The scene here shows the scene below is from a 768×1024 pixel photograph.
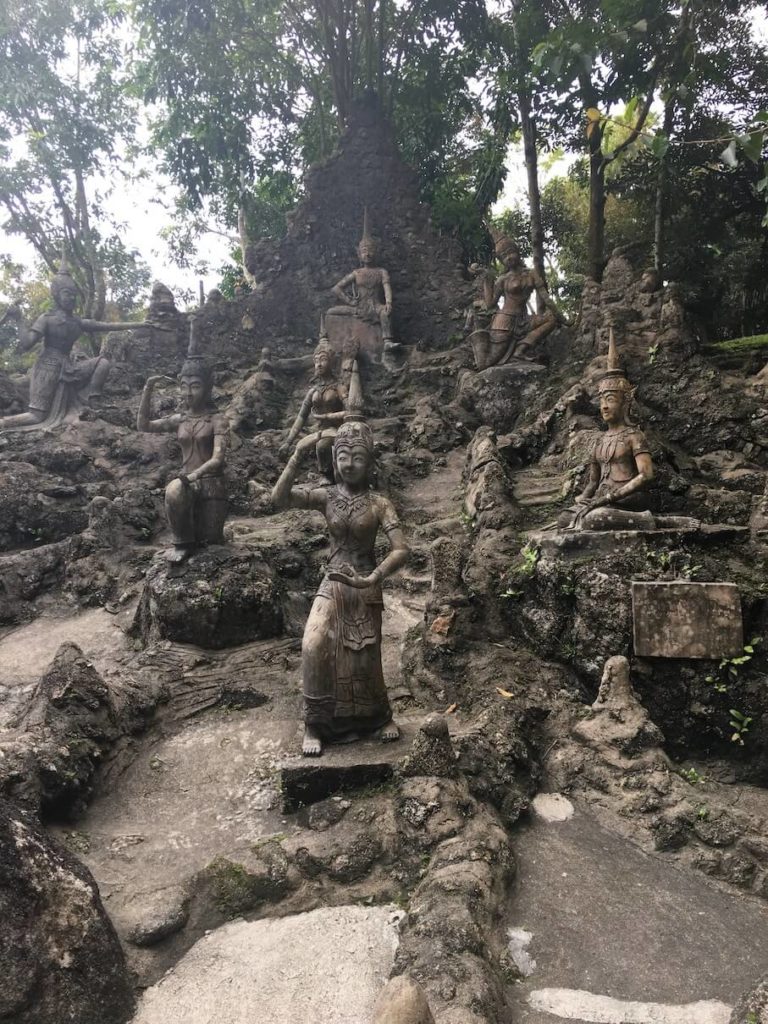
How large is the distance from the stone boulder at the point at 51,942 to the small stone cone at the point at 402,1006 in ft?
→ 4.67

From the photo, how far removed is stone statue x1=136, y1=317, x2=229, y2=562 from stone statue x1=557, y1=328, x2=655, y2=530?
4135mm

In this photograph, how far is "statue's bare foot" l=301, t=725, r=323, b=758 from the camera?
193 inches

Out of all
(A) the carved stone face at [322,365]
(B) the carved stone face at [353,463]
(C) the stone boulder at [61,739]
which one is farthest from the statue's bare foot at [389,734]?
(A) the carved stone face at [322,365]

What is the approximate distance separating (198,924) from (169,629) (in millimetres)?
3967

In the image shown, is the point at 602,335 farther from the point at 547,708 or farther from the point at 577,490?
the point at 547,708

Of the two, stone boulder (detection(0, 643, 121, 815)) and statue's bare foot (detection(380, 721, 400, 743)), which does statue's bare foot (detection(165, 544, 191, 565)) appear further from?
statue's bare foot (detection(380, 721, 400, 743))

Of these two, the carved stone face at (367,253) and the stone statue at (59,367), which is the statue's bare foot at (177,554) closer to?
the stone statue at (59,367)

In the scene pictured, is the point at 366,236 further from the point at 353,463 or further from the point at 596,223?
the point at 353,463

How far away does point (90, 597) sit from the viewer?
9406 millimetres

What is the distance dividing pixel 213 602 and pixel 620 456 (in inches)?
187

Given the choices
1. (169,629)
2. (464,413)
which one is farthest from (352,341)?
(169,629)

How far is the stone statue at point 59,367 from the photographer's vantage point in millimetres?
13586

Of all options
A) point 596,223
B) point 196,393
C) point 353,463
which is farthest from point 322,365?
point 596,223

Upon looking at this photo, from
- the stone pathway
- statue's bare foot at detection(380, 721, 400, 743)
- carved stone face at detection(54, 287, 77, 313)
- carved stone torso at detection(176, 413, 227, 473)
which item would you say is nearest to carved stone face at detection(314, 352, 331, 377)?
carved stone torso at detection(176, 413, 227, 473)
